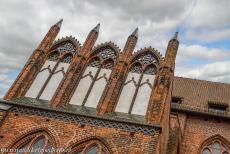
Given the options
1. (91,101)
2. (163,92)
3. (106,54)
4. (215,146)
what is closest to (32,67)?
(91,101)

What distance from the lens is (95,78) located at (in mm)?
10078

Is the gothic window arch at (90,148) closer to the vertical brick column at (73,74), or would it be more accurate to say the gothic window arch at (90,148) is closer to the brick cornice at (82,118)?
the brick cornice at (82,118)

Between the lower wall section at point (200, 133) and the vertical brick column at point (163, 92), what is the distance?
11.1 ft

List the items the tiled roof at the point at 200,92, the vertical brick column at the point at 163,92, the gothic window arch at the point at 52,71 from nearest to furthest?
the vertical brick column at the point at 163,92 → the gothic window arch at the point at 52,71 → the tiled roof at the point at 200,92

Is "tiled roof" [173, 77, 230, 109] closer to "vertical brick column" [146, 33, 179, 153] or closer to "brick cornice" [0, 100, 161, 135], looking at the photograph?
"vertical brick column" [146, 33, 179, 153]

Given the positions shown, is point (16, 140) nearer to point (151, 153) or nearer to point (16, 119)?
point (16, 119)

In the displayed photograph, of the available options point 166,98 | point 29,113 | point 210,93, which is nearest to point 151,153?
point 166,98

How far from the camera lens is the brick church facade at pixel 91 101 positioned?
324 inches

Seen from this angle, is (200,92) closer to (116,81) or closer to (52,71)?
(116,81)

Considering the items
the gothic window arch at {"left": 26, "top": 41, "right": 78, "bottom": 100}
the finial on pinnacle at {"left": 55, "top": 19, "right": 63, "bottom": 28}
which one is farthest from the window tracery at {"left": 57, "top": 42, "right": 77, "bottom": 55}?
the finial on pinnacle at {"left": 55, "top": 19, "right": 63, "bottom": 28}

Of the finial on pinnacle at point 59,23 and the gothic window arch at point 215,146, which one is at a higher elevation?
the finial on pinnacle at point 59,23

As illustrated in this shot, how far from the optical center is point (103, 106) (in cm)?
891

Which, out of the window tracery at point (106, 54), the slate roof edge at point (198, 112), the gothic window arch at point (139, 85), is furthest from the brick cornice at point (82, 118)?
the slate roof edge at point (198, 112)

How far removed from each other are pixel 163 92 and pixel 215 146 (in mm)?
5584
